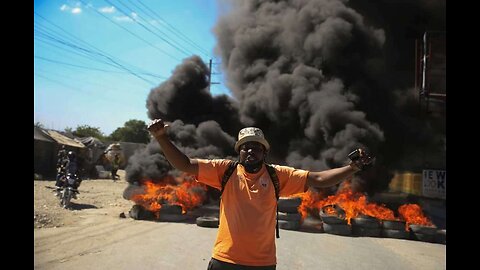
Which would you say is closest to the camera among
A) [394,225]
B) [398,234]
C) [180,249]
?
[180,249]

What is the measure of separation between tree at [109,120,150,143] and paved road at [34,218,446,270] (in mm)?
54392

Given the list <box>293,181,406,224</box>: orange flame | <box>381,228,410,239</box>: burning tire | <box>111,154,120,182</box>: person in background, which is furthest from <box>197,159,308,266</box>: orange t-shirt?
<box>111,154,120,182</box>: person in background

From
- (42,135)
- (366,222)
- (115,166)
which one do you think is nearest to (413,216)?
(366,222)

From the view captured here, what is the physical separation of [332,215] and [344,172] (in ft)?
24.4

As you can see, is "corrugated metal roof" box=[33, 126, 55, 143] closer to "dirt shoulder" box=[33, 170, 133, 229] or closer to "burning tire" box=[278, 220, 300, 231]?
"dirt shoulder" box=[33, 170, 133, 229]

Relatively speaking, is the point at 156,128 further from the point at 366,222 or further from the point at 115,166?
the point at 115,166

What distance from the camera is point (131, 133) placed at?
63938mm

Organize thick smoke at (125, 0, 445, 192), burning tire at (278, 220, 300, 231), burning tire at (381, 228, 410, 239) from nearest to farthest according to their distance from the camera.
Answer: burning tire at (381, 228, 410, 239) < burning tire at (278, 220, 300, 231) < thick smoke at (125, 0, 445, 192)

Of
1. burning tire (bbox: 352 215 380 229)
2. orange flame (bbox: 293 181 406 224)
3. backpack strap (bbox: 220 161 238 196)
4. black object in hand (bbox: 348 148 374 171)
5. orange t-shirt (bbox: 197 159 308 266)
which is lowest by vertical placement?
burning tire (bbox: 352 215 380 229)

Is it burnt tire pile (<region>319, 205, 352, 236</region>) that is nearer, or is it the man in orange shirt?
the man in orange shirt

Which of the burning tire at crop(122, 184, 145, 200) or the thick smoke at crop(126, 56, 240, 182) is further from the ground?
the thick smoke at crop(126, 56, 240, 182)

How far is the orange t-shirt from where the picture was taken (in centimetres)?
285
